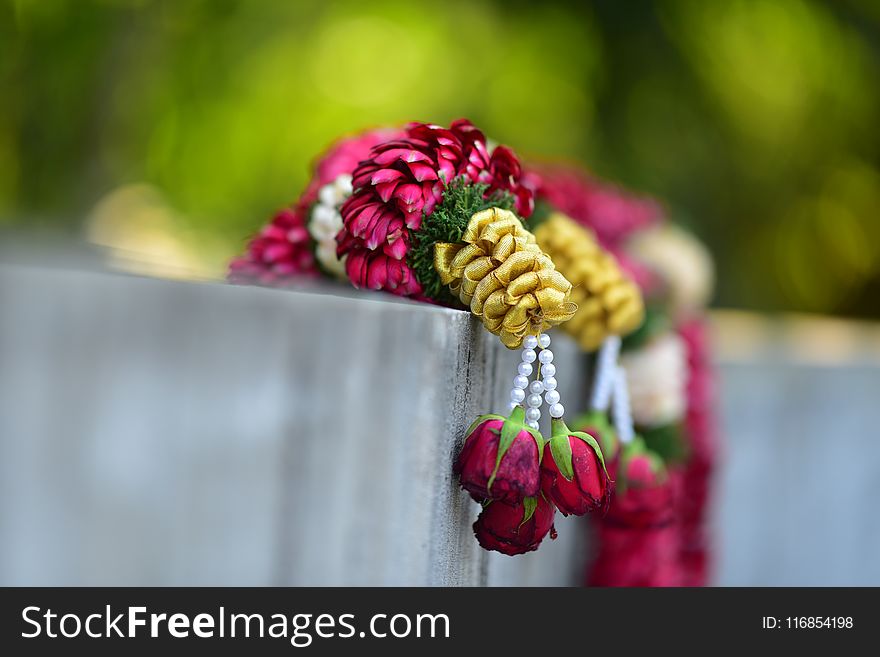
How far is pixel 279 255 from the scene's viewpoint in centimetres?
90

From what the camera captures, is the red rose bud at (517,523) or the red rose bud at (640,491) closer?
the red rose bud at (517,523)

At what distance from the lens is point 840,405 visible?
2.02m

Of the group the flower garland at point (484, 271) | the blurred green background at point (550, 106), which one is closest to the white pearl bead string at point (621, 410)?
the flower garland at point (484, 271)

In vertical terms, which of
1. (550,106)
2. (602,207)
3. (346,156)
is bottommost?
(346,156)

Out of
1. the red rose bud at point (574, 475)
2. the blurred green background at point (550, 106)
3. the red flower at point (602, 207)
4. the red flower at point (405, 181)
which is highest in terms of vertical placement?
the blurred green background at point (550, 106)

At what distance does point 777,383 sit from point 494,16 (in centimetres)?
301

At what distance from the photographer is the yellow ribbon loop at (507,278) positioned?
68 centimetres

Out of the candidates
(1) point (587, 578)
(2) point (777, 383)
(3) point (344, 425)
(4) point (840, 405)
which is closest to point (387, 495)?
(3) point (344, 425)

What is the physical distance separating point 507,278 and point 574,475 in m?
0.15

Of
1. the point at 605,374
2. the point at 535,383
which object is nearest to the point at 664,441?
the point at 605,374

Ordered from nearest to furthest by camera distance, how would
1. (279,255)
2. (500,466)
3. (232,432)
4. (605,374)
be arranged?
(500,466)
(232,432)
(279,255)
(605,374)

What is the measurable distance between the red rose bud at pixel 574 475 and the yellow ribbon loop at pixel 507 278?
0.09 m

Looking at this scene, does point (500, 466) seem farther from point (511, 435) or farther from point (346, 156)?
point (346, 156)

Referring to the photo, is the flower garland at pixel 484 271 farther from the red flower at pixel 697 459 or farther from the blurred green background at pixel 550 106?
the blurred green background at pixel 550 106
